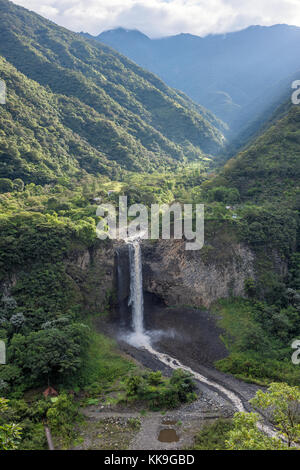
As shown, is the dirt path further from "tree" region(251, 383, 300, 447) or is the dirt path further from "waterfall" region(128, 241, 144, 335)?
"waterfall" region(128, 241, 144, 335)

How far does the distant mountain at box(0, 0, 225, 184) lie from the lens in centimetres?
5300

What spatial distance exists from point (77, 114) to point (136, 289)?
51413 mm

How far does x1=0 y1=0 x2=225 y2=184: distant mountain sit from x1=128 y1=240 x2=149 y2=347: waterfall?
22.4m

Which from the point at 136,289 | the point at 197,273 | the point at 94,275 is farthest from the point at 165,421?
the point at 94,275

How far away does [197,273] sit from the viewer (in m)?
30.7

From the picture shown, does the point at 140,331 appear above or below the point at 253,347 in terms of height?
below

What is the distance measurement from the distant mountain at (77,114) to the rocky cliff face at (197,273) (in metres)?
25.0

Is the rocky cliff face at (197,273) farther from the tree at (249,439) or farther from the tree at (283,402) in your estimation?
the tree at (249,439)

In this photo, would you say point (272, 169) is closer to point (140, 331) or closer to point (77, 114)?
point (140, 331)

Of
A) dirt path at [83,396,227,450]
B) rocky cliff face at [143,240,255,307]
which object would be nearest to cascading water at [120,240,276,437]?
rocky cliff face at [143,240,255,307]

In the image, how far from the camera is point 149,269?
32562mm

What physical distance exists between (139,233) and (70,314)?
13994 millimetres

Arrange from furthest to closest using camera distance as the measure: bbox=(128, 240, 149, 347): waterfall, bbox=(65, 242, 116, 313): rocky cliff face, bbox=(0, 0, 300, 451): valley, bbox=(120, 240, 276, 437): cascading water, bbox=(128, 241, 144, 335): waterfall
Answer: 1. bbox=(128, 241, 144, 335): waterfall
2. bbox=(128, 240, 149, 347): waterfall
3. bbox=(65, 242, 116, 313): rocky cliff face
4. bbox=(120, 240, 276, 437): cascading water
5. bbox=(0, 0, 300, 451): valley

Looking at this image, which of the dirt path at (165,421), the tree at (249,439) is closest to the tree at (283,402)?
the tree at (249,439)
